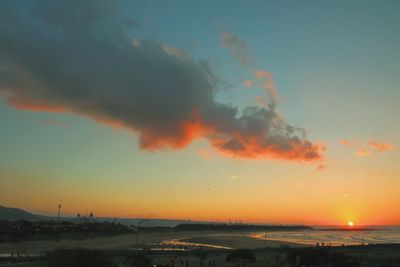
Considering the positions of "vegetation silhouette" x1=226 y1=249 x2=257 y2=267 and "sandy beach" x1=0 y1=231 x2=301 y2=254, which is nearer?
"vegetation silhouette" x1=226 y1=249 x2=257 y2=267

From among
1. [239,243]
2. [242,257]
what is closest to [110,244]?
[239,243]

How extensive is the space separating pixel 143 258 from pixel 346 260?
83.5 feet

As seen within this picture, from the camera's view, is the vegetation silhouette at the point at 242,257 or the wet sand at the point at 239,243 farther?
the wet sand at the point at 239,243

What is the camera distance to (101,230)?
15075 cm

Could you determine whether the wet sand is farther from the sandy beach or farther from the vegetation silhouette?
the vegetation silhouette

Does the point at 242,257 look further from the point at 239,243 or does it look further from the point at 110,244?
the point at 239,243

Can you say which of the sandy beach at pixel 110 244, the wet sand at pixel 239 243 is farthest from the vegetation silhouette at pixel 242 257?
the wet sand at pixel 239 243

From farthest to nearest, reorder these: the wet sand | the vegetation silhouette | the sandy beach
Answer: the wet sand
the sandy beach
the vegetation silhouette

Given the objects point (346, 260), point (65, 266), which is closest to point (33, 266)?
point (65, 266)

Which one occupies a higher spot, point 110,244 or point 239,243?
point 239,243

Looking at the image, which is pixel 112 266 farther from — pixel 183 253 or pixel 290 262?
pixel 183 253

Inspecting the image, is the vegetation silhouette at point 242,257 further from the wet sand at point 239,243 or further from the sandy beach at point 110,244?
the wet sand at point 239,243

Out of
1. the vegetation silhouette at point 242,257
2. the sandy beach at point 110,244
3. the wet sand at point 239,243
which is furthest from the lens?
the wet sand at point 239,243

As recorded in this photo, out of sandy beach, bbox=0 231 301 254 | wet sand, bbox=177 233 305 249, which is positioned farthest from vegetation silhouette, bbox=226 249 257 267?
wet sand, bbox=177 233 305 249
